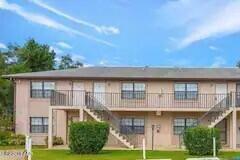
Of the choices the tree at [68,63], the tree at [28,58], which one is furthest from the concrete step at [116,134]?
the tree at [68,63]

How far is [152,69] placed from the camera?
42938 mm

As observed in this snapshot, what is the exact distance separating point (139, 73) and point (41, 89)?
23.7 ft

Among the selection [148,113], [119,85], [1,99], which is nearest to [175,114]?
[148,113]

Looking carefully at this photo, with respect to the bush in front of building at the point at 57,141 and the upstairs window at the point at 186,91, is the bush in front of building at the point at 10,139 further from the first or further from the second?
the upstairs window at the point at 186,91

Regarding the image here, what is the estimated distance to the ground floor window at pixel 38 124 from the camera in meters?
40.4

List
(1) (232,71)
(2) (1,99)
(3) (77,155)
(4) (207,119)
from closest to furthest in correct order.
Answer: (3) (77,155) < (4) (207,119) < (1) (232,71) < (2) (1,99)

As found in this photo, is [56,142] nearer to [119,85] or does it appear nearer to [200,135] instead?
[119,85]

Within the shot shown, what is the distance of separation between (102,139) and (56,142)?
7874 mm

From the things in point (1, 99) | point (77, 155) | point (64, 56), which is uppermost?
point (64, 56)

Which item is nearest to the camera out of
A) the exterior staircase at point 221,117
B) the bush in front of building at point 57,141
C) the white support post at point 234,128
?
the white support post at point 234,128

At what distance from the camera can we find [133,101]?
39.4m

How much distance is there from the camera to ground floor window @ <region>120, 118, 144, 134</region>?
1550 inches

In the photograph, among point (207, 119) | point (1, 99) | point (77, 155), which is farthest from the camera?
point (1, 99)

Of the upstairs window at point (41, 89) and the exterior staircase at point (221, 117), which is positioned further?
the upstairs window at point (41, 89)
